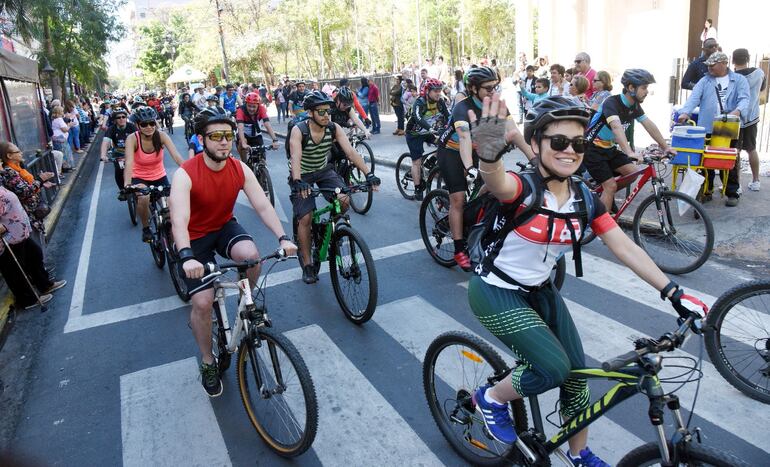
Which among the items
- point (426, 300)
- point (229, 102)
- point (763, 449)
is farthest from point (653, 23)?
point (763, 449)

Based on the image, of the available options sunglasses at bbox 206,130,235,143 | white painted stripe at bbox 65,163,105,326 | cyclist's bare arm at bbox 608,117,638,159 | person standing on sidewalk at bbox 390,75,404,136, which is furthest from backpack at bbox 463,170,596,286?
person standing on sidewalk at bbox 390,75,404,136

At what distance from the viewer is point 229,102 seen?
22469 millimetres

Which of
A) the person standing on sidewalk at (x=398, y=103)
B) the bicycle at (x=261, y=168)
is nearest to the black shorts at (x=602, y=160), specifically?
the bicycle at (x=261, y=168)

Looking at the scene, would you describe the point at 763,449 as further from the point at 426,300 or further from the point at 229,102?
the point at 229,102

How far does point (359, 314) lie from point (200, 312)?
1750 mm

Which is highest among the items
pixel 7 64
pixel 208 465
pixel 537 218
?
pixel 7 64

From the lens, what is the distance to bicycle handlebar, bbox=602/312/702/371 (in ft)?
7.66

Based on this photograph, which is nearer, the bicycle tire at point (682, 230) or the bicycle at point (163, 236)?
the bicycle tire at point (682, 230)

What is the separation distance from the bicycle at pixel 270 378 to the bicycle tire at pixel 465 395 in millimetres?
727

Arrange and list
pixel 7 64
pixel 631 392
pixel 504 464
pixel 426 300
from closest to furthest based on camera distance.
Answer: pixel 631 392 < pixel 504 464 < pixel 426 300 < pixel 7 64

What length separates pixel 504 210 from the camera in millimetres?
2740

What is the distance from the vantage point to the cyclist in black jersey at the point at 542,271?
8.61ft

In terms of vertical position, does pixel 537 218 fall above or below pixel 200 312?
above

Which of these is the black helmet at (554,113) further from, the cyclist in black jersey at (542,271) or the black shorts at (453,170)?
the black shorts at (453,170)
